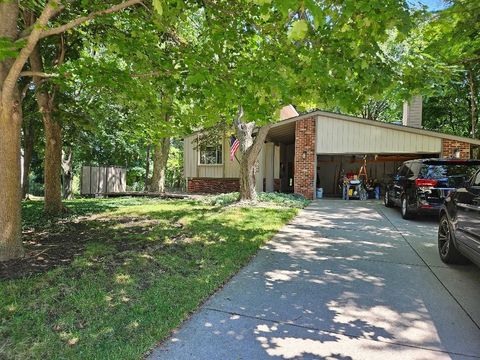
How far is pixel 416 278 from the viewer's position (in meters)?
4.66

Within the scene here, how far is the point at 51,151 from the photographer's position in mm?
8867

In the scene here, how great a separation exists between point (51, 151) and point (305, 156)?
9.73m

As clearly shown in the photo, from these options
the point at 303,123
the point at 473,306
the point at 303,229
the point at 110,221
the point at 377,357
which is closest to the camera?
the point at 377,357

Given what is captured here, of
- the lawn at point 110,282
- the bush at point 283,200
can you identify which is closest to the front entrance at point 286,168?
the bush at point 283,200

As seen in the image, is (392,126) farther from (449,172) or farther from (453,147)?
(449,172)

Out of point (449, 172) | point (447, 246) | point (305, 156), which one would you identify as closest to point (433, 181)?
point (449, 172)

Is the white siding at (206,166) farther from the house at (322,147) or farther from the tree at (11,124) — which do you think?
the tree at (11,124)

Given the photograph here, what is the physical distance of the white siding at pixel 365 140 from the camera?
13609mm

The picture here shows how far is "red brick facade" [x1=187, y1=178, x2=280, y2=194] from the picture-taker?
61.7 feet

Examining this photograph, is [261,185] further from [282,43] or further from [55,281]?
[55,281]

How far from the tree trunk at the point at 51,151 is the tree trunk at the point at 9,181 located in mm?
3874

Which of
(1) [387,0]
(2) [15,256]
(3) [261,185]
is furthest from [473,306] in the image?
(3) [261,185]

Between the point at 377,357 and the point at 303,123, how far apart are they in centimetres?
1257

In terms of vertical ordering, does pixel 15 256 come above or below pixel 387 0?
below
